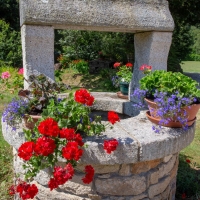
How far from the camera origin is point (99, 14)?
263 cm

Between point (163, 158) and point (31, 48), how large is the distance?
167cm

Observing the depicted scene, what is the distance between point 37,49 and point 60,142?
44.8 inches

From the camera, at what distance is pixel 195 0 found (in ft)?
36.2

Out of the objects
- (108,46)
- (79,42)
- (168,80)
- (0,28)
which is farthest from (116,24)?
(0,28)

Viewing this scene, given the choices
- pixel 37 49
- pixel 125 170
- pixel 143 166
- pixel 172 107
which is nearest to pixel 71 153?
pixel 125 170

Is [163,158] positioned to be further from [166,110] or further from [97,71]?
[97,71]

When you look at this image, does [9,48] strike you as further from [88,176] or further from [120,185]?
[88,176]

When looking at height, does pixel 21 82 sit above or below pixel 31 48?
below

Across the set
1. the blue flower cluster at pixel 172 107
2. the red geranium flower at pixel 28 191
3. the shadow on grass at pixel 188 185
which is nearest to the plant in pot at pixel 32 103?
the red geranium flower at pixel 28 191

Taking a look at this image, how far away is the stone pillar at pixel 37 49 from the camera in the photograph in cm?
254

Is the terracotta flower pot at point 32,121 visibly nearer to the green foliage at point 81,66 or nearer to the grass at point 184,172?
the grass at point 184,172

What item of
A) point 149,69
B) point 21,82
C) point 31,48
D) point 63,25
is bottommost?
point 21,82

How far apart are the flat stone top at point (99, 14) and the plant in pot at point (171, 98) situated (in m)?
0.67

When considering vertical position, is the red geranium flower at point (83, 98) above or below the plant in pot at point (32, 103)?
above
